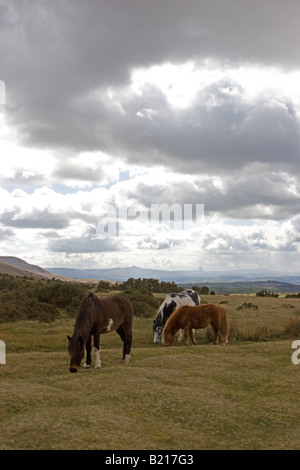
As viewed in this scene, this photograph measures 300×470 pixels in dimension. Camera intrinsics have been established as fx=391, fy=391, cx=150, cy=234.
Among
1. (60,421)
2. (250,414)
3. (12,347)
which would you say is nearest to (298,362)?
(250,414)

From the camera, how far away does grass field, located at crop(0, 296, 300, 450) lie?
254 inches

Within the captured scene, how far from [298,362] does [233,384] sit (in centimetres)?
317

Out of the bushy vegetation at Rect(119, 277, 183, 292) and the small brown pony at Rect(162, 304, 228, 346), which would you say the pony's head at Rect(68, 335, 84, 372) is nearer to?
the small brown pony at Rect(162, 304, 228, 346)

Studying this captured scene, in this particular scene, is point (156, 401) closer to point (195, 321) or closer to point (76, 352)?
point (76, 352)

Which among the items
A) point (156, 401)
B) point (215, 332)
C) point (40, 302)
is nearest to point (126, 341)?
point (156, 401)

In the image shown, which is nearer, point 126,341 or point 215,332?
point 126,341

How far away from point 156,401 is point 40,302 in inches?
665

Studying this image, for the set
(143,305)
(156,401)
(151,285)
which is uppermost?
(156,401)

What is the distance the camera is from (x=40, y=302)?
23609 millimetres

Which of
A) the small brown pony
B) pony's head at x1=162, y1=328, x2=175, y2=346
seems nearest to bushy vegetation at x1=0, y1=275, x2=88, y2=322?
pony's head at x1=162, y1=328, x2=175, y2=346

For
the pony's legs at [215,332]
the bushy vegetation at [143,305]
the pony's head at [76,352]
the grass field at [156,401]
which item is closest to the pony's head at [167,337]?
the pony's legs at [215,332]

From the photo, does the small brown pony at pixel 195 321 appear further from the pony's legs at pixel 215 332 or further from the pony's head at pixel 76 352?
the pony's head at pixel 76 352
